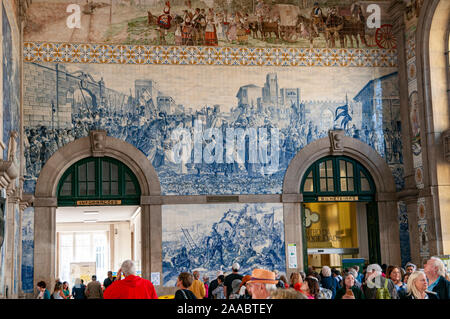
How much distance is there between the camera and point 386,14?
2167 cm

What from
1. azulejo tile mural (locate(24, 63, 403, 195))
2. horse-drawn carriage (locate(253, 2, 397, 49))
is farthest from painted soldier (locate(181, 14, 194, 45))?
horse-drawn carriage (locate(253, 2, 397, 49))

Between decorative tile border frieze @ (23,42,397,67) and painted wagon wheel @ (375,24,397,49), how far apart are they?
0.17 m

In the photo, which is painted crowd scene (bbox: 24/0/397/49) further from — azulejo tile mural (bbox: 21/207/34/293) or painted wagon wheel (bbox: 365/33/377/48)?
azulejo tile mural (bbox: 21/207/34/293)

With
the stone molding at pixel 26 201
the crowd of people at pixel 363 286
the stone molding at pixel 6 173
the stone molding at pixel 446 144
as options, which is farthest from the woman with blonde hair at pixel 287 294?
the stone molding at pixel 446 144

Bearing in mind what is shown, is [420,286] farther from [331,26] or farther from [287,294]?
[331,26]

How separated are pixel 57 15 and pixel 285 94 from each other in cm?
751

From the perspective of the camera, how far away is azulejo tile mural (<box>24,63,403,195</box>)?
19.8m

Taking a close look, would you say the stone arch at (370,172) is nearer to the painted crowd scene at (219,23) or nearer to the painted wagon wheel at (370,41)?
the painted wagon wheel at (370,41)

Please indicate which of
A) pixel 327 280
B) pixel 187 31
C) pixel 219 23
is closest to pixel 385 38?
pixel 219 23

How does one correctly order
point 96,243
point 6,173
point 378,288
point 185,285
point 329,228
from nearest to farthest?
point 185,285 < point 378,288 < point 6,173 < point 329,228 < point 96,243

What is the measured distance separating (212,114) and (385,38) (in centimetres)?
633

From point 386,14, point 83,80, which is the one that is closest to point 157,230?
point 83,80

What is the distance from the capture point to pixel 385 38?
21547 mm

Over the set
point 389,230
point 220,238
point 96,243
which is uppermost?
point 96,243
